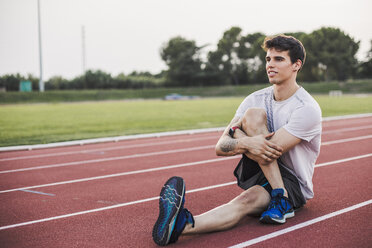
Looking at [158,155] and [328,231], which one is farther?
[158,155]

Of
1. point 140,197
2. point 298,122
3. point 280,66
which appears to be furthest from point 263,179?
point 140,197

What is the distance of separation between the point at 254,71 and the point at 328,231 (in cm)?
7884

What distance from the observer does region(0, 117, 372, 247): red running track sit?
329 centimetres

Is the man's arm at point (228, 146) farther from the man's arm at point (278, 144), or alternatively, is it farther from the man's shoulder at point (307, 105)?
the man's shoulder at point (307, 105)

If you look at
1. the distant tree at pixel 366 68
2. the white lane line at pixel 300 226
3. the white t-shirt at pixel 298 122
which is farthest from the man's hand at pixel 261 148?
the distant tree at pixel 366 68

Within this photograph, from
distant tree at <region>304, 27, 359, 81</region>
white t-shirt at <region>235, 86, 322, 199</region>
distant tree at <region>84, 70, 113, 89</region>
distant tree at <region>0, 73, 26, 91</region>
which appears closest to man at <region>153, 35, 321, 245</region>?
white t-shirt at <region>235, 86, 322, 199</region>

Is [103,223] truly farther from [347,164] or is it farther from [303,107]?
[347,164]

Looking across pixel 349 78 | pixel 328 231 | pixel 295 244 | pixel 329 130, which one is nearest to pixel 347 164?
pixel 328 231

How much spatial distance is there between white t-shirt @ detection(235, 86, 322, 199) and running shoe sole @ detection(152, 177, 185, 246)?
3.73ft

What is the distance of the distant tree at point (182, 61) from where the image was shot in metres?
73.3

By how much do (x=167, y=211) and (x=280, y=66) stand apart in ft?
5.45

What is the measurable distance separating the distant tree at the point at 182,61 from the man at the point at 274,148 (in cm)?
6844

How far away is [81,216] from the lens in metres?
4.04

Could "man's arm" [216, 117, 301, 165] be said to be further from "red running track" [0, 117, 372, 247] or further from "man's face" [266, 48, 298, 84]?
"red running track" [0, 117, 372, 247]
